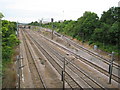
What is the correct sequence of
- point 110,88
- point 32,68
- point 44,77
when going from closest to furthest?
point 110,88, point 44,77, point 32,68

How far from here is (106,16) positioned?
31.7 m

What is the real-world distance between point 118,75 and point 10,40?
12.2 meters

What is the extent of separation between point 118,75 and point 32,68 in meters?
10.6

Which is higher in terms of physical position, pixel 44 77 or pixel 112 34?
pixel 112 34

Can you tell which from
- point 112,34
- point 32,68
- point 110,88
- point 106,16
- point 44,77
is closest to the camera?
point 110,88

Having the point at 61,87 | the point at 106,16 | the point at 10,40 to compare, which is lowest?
the point at 61,87

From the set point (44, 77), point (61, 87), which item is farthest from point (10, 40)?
point (61, 87)

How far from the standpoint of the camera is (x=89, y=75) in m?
18.2

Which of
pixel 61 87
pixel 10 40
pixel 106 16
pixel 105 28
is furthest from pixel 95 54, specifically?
pixel 10 40

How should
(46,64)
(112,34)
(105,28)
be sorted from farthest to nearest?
1. (105,28)
2. (112,34)
3. (46,64)

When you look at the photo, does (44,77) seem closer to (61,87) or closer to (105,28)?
(61,87)

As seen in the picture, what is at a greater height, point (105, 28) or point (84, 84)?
point (105, 28)

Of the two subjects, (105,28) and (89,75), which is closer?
(89,75)

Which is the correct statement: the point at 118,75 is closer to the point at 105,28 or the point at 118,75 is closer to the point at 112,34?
the point at 112,34
